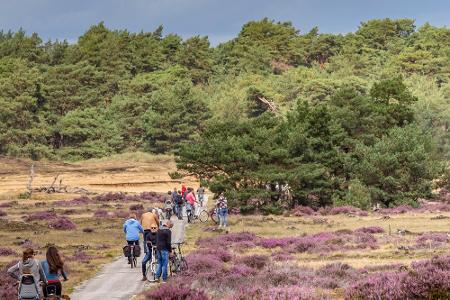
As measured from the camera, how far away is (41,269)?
16234 mm

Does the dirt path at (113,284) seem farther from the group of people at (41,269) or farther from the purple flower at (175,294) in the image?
the group of people at (41,269)

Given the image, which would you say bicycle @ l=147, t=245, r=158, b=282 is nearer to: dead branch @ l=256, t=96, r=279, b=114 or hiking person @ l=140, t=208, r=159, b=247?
hiking person @ l=140, t=208, r=159, b=247

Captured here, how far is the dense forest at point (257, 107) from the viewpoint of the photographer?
202 feet

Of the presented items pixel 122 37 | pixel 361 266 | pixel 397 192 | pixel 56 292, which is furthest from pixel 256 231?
pixel 122 37

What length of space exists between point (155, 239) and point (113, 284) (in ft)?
7.08

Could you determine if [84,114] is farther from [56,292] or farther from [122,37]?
[56,292]

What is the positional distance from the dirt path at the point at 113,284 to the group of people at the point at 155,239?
0.64 m

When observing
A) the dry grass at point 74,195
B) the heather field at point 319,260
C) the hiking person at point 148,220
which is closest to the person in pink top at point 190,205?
the heather field at point 319,260

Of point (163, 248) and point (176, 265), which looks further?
point (176, 265)

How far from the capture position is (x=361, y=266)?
27.7 m

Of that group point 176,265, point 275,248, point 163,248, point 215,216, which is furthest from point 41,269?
point 215,216

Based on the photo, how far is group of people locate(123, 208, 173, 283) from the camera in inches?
920

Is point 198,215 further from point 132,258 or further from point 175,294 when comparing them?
point 175,294

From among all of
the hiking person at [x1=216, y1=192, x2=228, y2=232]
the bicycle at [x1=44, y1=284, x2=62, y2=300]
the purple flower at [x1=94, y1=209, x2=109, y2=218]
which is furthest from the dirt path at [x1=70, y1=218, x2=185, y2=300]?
the purple flower at [x1=94, y1=209, x2=109, y2=218]
